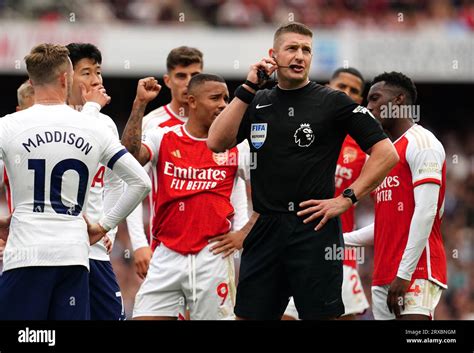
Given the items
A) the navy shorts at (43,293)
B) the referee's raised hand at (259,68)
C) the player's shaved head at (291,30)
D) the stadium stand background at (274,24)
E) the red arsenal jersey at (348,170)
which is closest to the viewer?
the navy shorts at (43,293)

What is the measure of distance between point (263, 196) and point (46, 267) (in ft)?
4.63

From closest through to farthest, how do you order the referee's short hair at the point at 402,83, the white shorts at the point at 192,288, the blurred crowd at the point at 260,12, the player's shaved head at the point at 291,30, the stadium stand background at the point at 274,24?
the player's shaved head at the point at 291,30
the referee's short hair at the point at 402,83
the white shorts at the point at 192,288
the stadium stand background at the point at 274,24
the blurred crowd at the point at 260,12

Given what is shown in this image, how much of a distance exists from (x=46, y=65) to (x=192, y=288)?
2.29m

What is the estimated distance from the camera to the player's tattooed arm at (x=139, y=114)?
24.9 ft

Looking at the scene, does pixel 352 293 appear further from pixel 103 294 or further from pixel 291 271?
pixel 291 271

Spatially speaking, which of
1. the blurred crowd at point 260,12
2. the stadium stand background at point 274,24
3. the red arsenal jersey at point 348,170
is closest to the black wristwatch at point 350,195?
the red arsenal jersey at point 348,170

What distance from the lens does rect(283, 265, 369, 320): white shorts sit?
9328 millimetres

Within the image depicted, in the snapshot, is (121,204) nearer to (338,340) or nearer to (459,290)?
(338,340)

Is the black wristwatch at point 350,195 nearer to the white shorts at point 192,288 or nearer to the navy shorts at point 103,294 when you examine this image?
the white shorts at point 192,288

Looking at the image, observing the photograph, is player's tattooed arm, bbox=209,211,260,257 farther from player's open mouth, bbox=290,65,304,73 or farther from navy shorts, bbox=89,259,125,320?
player's open mouth, bbox=290,65,304,73

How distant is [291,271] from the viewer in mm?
6680

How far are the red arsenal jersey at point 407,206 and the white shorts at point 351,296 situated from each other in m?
1.75

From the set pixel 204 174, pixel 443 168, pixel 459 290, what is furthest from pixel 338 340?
pixel 459 290
